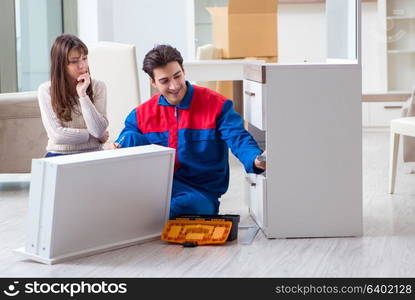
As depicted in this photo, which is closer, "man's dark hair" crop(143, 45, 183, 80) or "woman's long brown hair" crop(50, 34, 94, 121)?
"man's dark hair" crop(143, 45, 183, 80)

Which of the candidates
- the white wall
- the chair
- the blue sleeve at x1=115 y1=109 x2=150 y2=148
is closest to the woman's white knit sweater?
the blue sleeve at x1=115 y1=109 x2=150 y2=148

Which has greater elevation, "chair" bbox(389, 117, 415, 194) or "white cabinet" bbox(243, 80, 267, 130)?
"white cabinet" bbox(243, 80, 267, 130)

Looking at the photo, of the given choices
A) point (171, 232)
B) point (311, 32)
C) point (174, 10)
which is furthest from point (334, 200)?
point (311, 32)

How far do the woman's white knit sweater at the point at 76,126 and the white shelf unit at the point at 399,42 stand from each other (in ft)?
14.7

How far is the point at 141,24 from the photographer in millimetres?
6883

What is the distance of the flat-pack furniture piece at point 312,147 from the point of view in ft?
10.1

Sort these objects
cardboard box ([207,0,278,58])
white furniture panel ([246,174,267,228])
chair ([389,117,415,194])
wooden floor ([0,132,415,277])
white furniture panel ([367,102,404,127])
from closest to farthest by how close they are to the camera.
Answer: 1. wooden floor ([0,132,415,277])
2. white furniture panel ([246,174,267,228])
3. chair ([389,117,415,194])
4. cardboard box ([207,0,278,58])
5. white furniture panel ([367,102,404,127])

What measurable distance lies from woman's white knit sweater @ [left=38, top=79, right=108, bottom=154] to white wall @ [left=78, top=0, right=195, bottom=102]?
109 inches

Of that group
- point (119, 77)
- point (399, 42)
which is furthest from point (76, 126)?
point (399, 42)

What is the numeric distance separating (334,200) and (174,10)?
4297mm

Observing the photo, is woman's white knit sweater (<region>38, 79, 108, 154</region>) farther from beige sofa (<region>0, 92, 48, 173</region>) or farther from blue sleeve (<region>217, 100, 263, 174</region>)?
beige sofa (<region>0, 92, 48, 173</region>)

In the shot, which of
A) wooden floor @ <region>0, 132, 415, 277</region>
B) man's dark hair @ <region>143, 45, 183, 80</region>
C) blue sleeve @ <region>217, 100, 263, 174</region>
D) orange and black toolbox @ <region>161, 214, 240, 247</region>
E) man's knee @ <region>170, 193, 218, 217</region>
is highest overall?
man's dark hair @ <region>143, 45, 183, 80</region>

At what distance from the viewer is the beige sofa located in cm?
448

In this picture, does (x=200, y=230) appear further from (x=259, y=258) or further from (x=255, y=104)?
(x=255, y=104)
